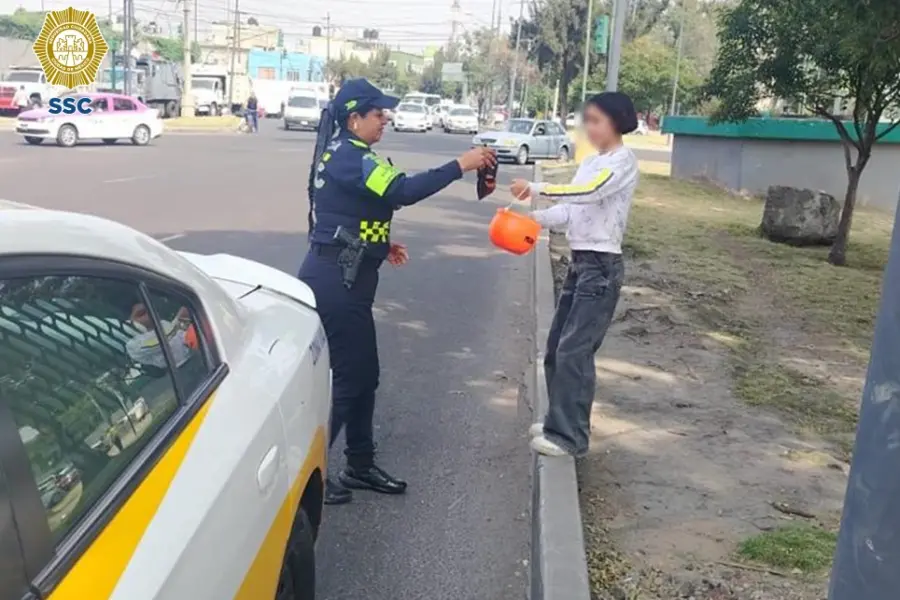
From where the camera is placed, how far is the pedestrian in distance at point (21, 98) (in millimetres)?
39688

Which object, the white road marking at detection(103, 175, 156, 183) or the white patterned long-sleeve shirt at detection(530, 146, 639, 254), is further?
the white road marking at detection(103, 175, 156, 183)

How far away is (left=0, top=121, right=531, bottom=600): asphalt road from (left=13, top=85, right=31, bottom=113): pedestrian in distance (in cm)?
2161

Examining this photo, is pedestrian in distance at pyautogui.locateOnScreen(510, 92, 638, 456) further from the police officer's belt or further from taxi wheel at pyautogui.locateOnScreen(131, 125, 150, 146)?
taxi wheel at pyautogui.locateOnScreen(131, 125, 150, 146)

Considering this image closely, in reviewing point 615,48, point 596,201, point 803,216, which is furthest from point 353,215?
point 803,216

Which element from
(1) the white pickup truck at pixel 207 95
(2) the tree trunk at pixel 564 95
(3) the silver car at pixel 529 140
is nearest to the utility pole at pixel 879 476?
(3) the silver car at pixel 529 140

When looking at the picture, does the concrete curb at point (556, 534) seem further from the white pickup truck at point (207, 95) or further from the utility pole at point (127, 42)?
the white pickup truck at point (207, 95)

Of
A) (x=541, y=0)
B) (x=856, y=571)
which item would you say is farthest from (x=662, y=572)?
(x=541, y=0)

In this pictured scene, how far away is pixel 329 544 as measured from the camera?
14.0 ft

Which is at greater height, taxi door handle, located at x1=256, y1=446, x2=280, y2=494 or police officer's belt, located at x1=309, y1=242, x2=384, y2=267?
police officer's belt, located at x1=309, y1=242, x2=384, y2=267

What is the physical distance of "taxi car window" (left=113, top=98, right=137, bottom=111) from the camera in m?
29.7

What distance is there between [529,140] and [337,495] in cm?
2770

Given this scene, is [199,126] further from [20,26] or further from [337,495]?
[20,26]

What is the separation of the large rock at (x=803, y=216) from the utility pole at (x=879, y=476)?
1244 centimetres

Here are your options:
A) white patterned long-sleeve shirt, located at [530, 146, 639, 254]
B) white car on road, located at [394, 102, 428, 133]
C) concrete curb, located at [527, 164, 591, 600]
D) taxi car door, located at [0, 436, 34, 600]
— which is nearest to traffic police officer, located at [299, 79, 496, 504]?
white patterned long-sleeve shirt, located at [530, 146, 639, 254]
